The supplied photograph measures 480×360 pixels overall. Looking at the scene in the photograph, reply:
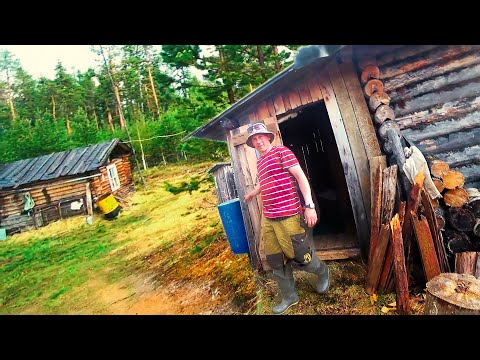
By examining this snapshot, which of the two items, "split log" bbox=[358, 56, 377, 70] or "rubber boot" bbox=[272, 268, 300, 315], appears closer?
"rubber boot" bbox=[272, 268, 300, 315]

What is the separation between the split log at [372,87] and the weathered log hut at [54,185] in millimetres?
4228

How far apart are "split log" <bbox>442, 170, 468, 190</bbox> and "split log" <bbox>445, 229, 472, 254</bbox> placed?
380mm

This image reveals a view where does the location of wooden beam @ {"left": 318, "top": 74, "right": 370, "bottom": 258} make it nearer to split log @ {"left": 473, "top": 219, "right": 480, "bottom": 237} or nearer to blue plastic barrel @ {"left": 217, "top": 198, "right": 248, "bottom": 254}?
split log @ {"left": 473, "top": 219, "right": 480, "bottom": 237}

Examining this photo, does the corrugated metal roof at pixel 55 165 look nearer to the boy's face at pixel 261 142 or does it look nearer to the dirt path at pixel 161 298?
the dirt path at pixel 161 298

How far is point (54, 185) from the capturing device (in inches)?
186

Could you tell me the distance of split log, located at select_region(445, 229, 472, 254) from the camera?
7.44 feet

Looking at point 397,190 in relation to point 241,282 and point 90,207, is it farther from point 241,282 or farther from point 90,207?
point 90,207

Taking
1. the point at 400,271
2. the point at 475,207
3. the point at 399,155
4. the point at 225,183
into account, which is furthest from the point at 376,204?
the point at 225,183

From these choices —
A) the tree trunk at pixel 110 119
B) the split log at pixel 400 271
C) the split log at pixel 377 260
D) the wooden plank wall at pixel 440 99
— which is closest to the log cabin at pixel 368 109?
the wooden plank wall at pixel 440 99

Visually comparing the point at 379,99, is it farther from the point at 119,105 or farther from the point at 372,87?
the point at 119,105

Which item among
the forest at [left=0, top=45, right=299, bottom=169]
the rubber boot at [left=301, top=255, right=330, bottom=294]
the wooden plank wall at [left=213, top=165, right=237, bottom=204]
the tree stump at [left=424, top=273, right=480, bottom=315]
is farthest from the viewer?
the forest at [left=0, top=45, right=299, bottom=169]

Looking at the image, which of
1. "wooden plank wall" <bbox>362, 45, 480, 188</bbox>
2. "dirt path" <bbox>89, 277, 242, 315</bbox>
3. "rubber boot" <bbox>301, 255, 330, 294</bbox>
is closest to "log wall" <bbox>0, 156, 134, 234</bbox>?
"dirt path" <bbox>89, 277, 242, 315</bbox>
